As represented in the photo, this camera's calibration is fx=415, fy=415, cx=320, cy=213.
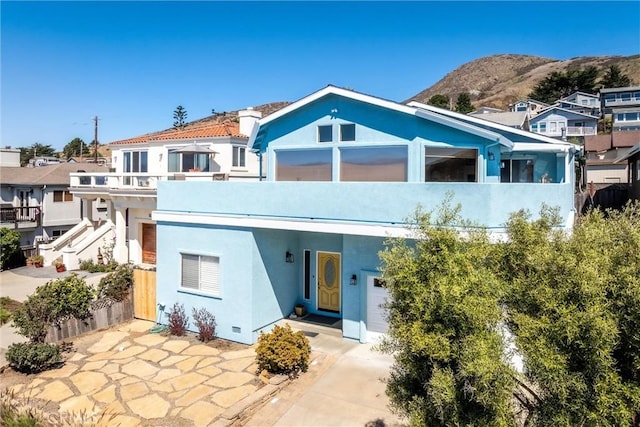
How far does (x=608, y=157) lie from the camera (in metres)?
41.6

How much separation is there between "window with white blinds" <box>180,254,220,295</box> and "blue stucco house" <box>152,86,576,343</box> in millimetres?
37

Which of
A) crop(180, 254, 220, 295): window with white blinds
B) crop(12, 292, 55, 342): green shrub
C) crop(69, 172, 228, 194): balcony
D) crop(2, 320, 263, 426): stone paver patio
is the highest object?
crop(69, 172, 228, 194): balcony

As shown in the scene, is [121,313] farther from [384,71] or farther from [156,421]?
[384,71]

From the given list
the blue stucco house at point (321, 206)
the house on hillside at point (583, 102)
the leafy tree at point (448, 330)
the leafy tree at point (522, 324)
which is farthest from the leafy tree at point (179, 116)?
the leafy tree at point (522, 324)

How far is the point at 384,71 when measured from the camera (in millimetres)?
43688

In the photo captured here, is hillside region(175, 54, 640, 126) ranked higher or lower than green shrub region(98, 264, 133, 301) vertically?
higher

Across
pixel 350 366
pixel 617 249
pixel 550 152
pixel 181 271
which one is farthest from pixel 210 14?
pixel 617 249

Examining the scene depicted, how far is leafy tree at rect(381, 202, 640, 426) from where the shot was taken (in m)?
4.88

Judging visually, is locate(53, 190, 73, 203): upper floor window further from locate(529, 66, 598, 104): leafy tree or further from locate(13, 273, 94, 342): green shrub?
locate(529, 66, 598, 104): leafy tree

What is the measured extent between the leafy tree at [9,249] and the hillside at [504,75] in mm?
105028

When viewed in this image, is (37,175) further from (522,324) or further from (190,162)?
(522,324)

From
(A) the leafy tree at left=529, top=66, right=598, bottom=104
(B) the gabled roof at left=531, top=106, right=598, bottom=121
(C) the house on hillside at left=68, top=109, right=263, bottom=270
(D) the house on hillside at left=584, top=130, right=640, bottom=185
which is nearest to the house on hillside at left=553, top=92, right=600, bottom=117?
(B) the gabled roof at left=531, top=106, right=598, bottom=121

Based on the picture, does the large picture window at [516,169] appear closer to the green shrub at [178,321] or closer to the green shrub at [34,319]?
the green shrub at [178,321]

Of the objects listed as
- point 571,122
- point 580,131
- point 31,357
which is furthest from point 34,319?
point 580,131
